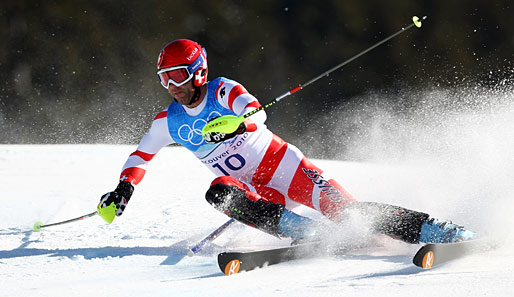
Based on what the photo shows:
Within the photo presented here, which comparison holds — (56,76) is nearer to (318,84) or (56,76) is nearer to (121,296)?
(318,84)

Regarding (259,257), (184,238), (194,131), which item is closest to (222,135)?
(194,131)

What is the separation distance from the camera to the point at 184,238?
3.19m

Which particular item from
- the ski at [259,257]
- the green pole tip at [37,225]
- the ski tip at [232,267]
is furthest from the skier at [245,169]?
the green pole tip at [37,225]

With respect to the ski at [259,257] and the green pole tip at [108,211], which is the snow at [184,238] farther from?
the green pole tip at [108,211]

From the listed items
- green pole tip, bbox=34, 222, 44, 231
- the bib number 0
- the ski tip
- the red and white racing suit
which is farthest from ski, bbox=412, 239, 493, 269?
green pole tip, bbox=34, 222, 44, 231

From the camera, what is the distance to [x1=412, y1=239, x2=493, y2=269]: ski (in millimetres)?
2182

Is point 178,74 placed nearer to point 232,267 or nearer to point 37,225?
point 232,267

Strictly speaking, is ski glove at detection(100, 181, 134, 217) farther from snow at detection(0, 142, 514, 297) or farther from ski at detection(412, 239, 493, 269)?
ski at detection(412, 239, 493, 269)

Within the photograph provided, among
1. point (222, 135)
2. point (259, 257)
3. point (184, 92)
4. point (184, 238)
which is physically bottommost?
point (259, 257)

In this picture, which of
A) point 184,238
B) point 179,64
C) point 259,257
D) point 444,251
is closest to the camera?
point 444,251

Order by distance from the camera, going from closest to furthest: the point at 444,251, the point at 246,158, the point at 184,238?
the point at 444,251, the point at 246,158, the point at 184,238

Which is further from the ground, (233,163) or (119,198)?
(233,163)

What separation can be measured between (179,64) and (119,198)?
702 mm

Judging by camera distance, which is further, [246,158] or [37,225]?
[37,225]
